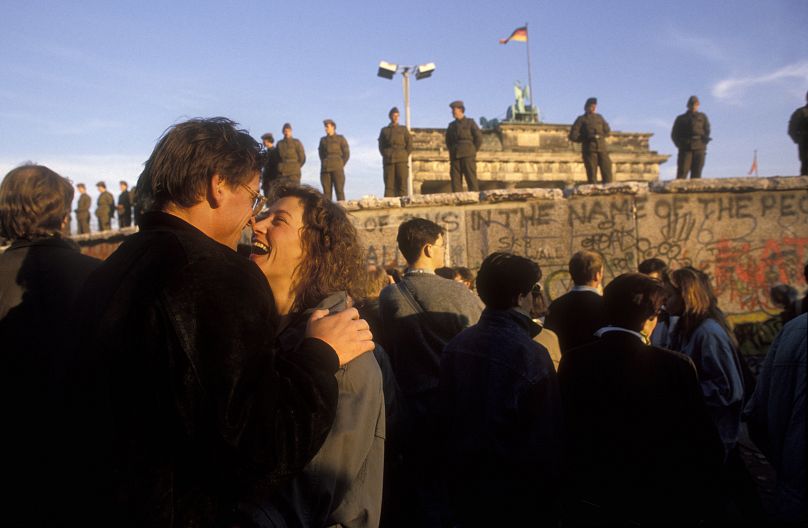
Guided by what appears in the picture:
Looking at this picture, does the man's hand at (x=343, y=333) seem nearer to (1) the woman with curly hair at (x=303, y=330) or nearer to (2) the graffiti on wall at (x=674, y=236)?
(1) the woman with curly hair at (x=303, y=330)


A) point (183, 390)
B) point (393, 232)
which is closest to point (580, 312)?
point (183, 390)

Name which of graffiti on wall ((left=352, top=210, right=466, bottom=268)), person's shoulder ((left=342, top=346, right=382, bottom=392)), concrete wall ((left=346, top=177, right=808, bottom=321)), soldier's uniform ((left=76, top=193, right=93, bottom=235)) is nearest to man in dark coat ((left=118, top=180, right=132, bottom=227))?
soldier's uniform ((left=76, top=193, right=93, bottom=235))

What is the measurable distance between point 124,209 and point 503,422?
2041 centimetres

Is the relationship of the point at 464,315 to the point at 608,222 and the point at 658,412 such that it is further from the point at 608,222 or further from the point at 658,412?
the point at 608,222

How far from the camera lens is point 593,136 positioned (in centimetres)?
1234

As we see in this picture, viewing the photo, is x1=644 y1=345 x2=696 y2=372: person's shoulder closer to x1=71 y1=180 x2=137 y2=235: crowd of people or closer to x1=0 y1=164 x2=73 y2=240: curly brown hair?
x1=0 y1=164 x2=73 y2=240: curly brown hair

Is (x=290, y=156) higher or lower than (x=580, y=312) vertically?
higher

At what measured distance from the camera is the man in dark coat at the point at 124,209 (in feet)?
66.1

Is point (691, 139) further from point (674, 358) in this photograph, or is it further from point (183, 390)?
point (183, 390)

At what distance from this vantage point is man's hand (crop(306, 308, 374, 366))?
163cm

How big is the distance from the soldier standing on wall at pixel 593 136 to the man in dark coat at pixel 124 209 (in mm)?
15251

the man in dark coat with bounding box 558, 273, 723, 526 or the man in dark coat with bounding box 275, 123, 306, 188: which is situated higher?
the man in dark coat with bounding box 275, 123, 306, 188

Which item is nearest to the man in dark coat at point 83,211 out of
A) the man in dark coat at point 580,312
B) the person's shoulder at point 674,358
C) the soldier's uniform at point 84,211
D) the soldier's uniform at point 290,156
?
the soldier's uniform at point 84,211

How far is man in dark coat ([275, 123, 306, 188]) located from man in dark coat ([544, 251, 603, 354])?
10511 millimetres
